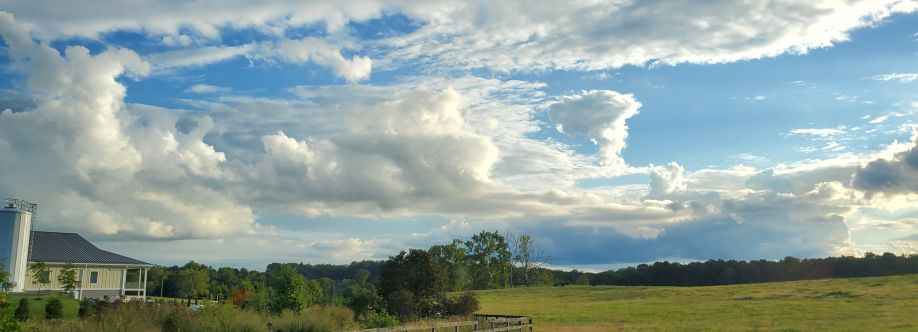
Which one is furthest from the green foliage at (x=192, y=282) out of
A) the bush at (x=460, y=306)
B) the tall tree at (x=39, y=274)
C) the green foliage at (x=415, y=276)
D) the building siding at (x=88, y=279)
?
the bush at (x=460, y=306)

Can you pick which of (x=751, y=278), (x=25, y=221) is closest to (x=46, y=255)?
(x=25, y=221)

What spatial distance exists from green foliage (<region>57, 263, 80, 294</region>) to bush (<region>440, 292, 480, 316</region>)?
32.3 meters

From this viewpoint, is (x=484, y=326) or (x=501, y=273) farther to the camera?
(x=501, y=273)

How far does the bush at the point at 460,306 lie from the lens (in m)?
34.0

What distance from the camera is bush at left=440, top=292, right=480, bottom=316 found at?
112ft

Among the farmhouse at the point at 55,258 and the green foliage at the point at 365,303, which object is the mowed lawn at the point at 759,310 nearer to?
the green foliage at the point at 365,303

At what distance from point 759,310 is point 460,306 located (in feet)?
92.9

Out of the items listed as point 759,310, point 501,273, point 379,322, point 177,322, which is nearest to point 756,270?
point 501,273

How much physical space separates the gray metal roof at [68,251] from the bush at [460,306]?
115ft

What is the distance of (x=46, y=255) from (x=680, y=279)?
4393 inches

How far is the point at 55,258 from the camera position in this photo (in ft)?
182

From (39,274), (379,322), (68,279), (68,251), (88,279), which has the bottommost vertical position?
(379,322)

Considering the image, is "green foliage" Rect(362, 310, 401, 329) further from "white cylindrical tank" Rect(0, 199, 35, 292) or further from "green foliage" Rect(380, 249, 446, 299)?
"white cylindrical tank" Rect(0, 199, 35, 292)

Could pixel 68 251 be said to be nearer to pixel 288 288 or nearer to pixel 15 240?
pixel 15 240
